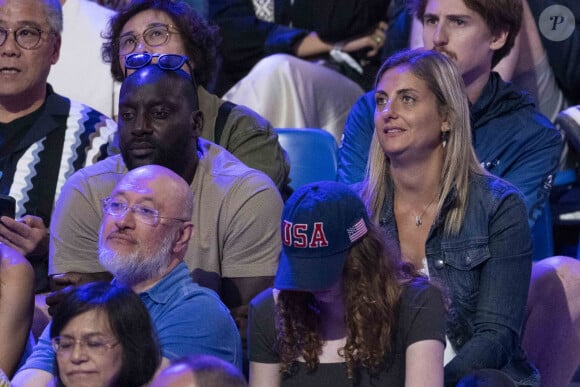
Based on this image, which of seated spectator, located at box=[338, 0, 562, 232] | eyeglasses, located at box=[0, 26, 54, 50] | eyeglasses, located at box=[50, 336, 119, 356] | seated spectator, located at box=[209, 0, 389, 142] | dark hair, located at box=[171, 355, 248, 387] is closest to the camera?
dark hair, located at box=[171, 355, 248, 387]

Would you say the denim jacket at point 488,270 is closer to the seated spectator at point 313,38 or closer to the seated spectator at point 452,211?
the seated spectator at point 452,211

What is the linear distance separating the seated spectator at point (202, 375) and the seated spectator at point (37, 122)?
1.59 meters

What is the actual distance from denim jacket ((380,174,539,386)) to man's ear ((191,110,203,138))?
A: 0.78 meters

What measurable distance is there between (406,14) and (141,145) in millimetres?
1773

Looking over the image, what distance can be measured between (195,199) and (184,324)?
0.63 metres

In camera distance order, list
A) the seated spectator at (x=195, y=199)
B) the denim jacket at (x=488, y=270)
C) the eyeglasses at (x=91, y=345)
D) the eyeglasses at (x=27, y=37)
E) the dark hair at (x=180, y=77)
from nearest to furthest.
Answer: the eyeglasses at (x=91, y=345) < the denim jacket at (x=488, y=270) < the seated spectator at (x=195, y=199) < the dark hair at (x=180, y=77) < the eyeglasses at (x=27, y=37)

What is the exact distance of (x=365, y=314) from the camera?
2.95 metres

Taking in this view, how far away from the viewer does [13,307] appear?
11.0 ft

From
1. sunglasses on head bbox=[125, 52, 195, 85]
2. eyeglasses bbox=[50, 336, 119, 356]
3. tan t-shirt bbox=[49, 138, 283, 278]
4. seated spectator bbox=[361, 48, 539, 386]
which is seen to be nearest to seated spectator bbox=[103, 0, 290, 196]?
sunglasses on head bbox=[125, 52, 195, 85]

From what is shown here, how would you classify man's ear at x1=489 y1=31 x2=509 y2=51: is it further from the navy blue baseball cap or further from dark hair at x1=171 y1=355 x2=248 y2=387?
dark hair at x1=171 y1=355 x2=248 y2=387

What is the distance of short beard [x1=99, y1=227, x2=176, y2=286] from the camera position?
3109mm

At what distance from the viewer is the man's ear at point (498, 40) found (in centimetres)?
415

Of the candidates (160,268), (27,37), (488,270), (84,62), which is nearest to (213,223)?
(160,268)

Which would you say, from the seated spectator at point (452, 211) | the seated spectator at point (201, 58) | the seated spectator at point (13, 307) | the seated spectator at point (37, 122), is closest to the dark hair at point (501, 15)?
the seated spectator at point (452, 211)
